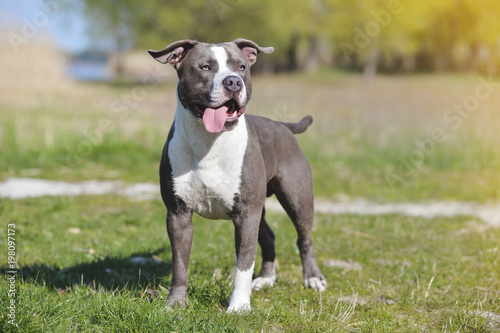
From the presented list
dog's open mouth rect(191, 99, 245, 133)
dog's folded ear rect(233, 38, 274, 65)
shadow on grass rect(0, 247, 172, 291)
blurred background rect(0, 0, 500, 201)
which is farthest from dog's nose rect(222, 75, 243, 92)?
blurred background rect(0, 0, 500, 201)

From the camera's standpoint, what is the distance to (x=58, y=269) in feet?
14.0

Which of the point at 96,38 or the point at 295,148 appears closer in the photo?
the point at 295,148

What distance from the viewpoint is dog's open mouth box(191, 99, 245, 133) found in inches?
123

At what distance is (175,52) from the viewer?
329 centimetres

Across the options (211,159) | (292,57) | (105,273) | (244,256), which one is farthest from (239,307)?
(292,57)

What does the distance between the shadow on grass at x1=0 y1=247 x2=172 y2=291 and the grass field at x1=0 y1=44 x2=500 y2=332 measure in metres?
0.02

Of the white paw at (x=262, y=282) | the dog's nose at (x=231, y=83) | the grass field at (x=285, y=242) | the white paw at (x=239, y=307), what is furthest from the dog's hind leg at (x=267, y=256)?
the dog's nose at (x=231, y=83)

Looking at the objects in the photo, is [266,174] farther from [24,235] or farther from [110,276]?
[24,235]

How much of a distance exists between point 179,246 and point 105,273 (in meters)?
1.04

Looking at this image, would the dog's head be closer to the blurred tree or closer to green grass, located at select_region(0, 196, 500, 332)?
green grass, located at select_region(0, 196, 500, 332)

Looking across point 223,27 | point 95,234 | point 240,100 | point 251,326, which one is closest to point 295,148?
point 240,100

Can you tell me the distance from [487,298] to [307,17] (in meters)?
31.2

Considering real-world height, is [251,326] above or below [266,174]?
below

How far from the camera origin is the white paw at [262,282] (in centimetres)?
402
